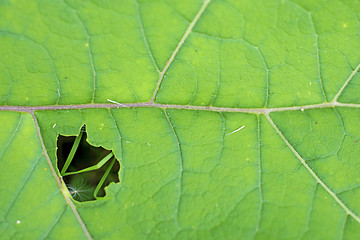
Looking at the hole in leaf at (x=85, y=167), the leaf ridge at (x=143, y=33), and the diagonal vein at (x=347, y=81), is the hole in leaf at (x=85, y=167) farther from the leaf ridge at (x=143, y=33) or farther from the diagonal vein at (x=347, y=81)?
the diagonal vein at (x=347, y=81)

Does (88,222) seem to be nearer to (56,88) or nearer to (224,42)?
(56,88)

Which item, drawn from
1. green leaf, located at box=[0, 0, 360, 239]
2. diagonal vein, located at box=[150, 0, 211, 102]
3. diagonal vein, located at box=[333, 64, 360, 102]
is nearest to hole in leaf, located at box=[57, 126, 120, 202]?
green leaf, located at box=[0, 0, 360, 239]

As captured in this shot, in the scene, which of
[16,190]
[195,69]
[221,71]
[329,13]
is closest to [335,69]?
[329,13]

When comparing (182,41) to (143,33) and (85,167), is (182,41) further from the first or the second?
(85,167)

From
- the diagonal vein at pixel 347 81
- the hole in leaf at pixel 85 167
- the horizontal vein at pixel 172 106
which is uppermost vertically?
the diagonal vein at pixel 347 81

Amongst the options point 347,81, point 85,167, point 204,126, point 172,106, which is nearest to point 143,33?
point 172,106

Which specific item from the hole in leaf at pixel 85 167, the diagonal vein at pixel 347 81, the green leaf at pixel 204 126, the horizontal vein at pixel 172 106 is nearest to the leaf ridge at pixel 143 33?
the green leaf at pixel 204 126

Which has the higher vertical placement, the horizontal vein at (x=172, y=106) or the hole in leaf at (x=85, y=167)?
the horizontal vein at (x=172, y=106)
